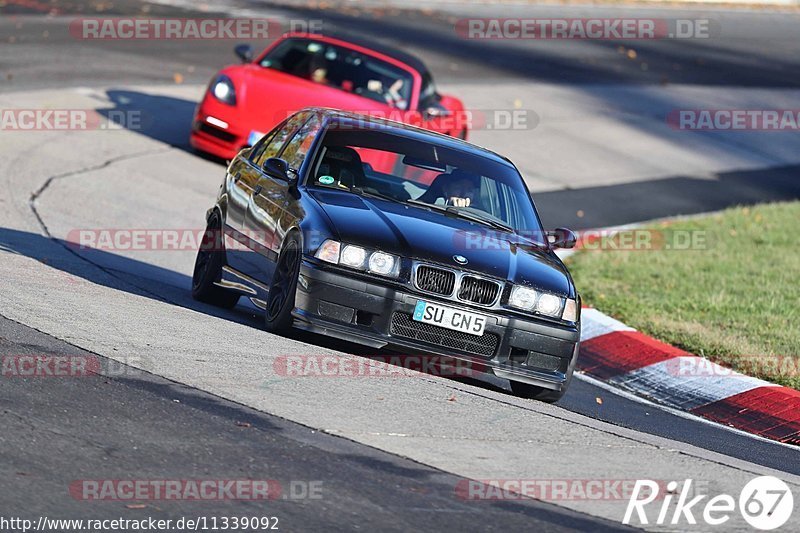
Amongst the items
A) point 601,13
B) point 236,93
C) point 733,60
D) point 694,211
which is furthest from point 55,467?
point 601,13

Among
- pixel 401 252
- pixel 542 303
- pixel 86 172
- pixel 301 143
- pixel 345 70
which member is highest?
pixel 301 143

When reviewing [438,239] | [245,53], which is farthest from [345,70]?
[438,239]

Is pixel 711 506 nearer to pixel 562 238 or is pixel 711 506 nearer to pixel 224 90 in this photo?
pixel 562 238

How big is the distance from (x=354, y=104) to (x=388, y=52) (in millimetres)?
1181

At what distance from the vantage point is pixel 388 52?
16.9 metres

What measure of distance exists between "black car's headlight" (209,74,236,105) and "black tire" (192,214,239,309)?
5.70 metres

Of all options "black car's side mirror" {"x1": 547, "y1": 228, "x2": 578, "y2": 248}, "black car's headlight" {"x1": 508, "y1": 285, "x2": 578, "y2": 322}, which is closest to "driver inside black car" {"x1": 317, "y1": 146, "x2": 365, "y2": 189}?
"black car's side mirror" {"x1": 547, "y1": 228, "x2": 578, "y2": 248}

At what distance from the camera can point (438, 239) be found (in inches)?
329

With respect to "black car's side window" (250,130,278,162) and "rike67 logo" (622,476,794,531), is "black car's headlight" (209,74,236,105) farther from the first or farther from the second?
"rike67 logo" (622,476,794,531)

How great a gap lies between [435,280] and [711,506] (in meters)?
2.43

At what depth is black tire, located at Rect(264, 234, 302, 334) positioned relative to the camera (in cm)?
816

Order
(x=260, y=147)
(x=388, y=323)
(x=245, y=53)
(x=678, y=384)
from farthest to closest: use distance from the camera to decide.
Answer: (x=245, y=53)
(x=260, y=147)
(x=678, y=384)
(x=388, y=323)

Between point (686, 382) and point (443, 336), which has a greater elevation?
point (443, 336)

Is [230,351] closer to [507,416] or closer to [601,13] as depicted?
[507,416]
